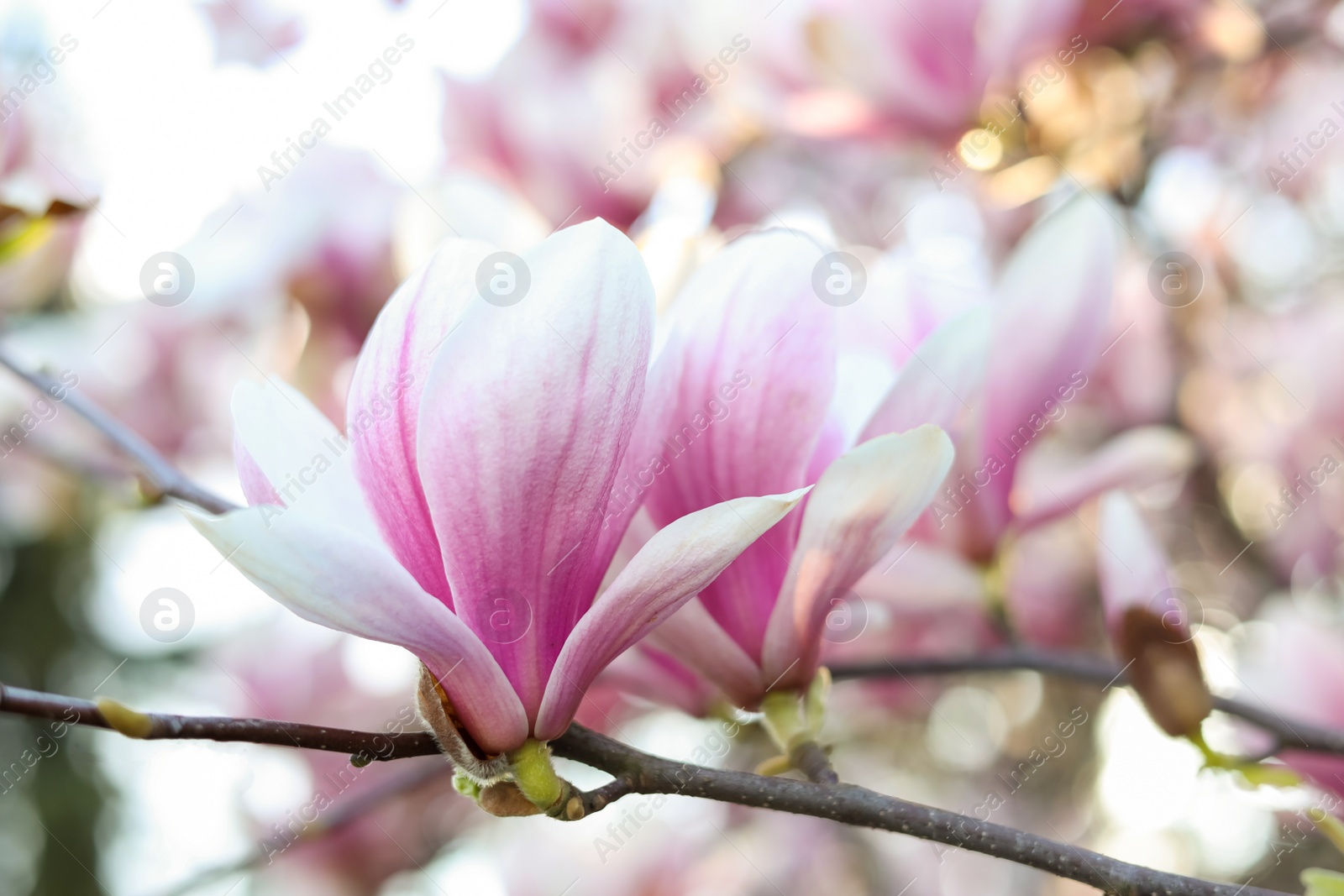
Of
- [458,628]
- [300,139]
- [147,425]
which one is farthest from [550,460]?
[147,425]

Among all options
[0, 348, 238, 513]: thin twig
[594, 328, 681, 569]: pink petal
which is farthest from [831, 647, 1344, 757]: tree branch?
[0, 348, 238, 513]: thin twig

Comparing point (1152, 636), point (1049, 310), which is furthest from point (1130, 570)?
point (1049, 310)

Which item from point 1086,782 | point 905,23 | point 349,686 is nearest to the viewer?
point 905,23

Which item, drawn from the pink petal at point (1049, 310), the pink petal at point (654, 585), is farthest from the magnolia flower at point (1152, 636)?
the pink petal at point (654, 585)

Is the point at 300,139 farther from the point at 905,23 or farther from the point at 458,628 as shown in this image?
the point at 458,628

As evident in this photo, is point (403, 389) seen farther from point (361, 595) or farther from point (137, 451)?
point (137, 451)

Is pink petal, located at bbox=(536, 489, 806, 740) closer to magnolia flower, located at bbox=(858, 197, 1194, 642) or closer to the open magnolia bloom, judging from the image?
the open magnolia bloom

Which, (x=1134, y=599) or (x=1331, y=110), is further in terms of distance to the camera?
(x=1331, y=110)
